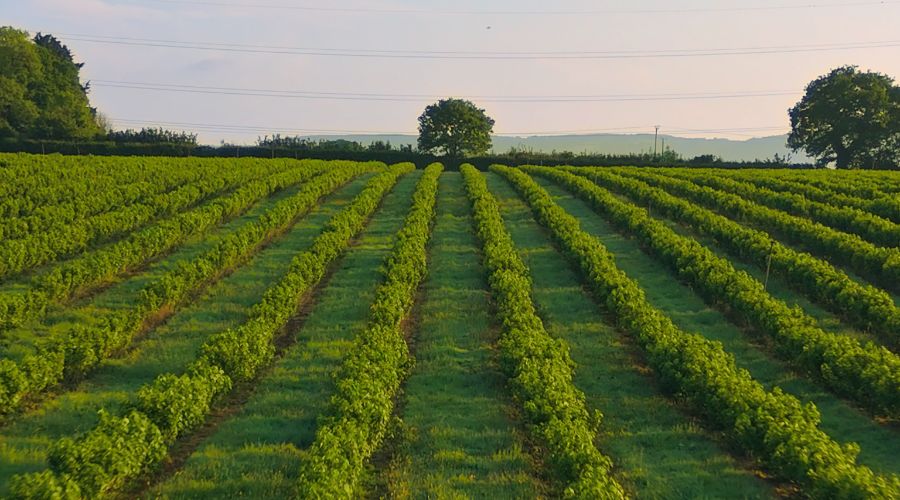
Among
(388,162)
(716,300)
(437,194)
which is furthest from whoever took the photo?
(388,162)

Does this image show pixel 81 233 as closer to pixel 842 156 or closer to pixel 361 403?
pixel 361 403

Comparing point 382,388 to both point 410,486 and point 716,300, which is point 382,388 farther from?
point 716,300

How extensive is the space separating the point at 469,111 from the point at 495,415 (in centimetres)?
8981

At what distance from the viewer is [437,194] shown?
4069cm

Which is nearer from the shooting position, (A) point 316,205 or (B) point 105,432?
(B) point 105,432

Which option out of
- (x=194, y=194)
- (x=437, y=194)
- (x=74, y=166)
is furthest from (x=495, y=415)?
(x=74, y=166)

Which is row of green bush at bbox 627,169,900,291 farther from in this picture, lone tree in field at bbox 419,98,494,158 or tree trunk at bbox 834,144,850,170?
lone tree in field at bbox 419,98,494,158

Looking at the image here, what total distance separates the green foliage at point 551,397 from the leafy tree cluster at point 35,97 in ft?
237

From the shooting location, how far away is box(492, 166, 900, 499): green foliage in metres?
7.96

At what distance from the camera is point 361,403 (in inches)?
387

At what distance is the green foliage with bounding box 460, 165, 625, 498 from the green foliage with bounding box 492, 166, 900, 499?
5.43 ft

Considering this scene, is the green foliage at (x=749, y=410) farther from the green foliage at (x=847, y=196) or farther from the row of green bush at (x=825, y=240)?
the green foliage at (x=847, y=196)

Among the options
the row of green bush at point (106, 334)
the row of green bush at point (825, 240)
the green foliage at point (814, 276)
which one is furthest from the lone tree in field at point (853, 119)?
the row of green bush at point (106, 334)

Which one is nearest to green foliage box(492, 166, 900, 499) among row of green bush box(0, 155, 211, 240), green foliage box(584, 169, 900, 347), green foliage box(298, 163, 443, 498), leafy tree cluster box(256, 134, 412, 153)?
green foliage box(584, 169, 900, 347)
